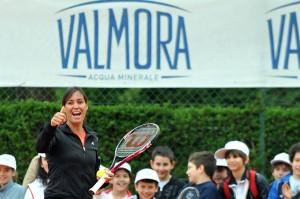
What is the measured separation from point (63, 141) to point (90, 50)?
294 centimetres

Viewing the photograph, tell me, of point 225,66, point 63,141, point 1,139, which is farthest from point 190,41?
point 63,141

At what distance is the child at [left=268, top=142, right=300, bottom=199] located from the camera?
27.6 ft

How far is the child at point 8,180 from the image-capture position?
9172 mm

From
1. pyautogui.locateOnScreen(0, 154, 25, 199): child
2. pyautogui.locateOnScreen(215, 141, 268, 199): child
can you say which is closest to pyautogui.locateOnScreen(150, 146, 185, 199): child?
pyautogui.locateOnScreen(215, 141, 268, 199): child

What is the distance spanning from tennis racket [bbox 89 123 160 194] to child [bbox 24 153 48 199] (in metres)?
1.19

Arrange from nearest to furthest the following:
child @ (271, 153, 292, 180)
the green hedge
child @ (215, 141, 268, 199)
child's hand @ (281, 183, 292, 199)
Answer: child's hand @ (281, 183, 292, 199)
child @ (215, 141, 268, 199)
child @ (271, 153, 292, 180)
the green hedge

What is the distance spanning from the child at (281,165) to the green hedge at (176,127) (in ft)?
1.62

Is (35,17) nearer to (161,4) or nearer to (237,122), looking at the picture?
(161,4)

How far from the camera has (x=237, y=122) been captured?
999cm

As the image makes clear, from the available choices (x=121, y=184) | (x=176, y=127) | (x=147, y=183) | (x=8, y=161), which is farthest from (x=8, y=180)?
(x=176, y=127)

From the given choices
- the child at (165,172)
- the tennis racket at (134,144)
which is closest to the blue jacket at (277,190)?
the child at (165,172)

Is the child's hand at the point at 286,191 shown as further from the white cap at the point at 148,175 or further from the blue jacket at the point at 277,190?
the white cap at the point at 148,175

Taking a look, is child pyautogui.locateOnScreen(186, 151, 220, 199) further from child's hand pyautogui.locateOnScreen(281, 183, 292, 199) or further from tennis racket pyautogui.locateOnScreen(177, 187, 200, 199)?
child's hand pyautogui.locateOnScreen(281, 183, 292, 199)

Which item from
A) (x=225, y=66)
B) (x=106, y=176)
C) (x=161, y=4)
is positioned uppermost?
(x=161, y=4)
